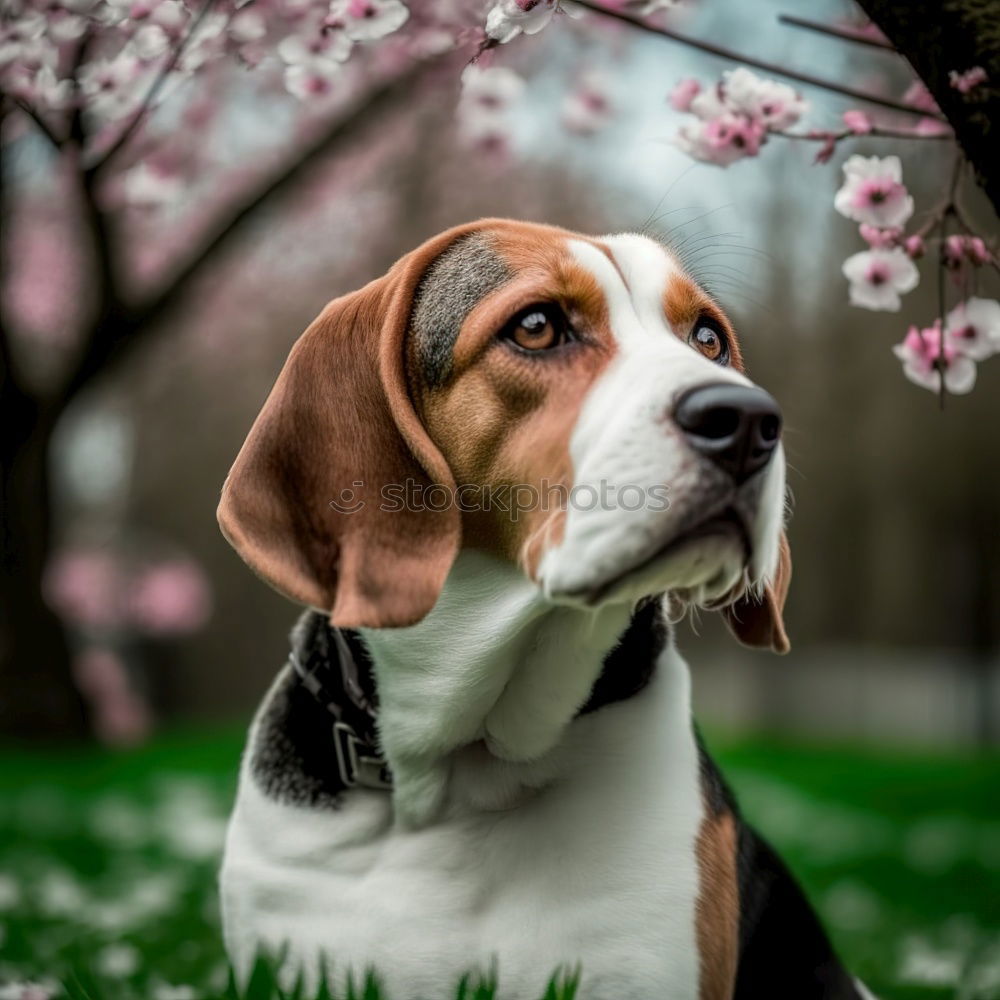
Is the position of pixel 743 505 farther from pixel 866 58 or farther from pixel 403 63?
pixel 866 58

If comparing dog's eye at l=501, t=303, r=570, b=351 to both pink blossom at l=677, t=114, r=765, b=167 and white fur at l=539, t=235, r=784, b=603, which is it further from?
pink blossom at l=677, t=114, r=765, b=167

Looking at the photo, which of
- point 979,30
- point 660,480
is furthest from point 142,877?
point 979,30

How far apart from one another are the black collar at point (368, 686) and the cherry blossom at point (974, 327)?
43.5 inches

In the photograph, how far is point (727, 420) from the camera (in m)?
2.13

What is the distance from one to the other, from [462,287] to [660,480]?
0.77 meters

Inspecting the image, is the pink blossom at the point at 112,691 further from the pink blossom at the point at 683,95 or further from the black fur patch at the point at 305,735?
the pink blossom at the point at 683,95

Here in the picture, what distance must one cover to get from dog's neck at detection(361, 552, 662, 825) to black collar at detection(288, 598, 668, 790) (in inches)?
1.0

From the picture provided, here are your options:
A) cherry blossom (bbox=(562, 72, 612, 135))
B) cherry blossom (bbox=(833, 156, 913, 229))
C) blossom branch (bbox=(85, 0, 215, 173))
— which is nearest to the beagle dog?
cherry blossom (bbox=(833, 156, 913, 229))

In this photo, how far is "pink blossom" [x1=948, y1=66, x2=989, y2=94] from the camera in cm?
260

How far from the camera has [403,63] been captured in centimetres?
799

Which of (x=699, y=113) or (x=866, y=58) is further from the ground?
(x=699, y=113)

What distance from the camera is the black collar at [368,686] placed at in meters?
2.73

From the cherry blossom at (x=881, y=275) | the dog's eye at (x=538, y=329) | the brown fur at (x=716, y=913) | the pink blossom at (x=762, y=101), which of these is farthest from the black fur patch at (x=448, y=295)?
the brown fur at (x=716, y=913)

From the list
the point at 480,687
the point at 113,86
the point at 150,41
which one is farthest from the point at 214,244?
the point at 480,687
